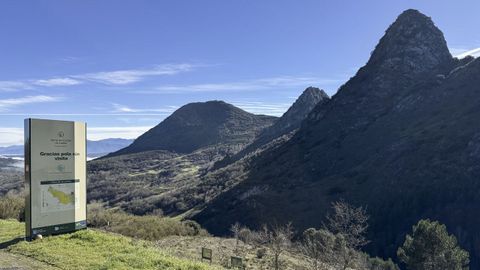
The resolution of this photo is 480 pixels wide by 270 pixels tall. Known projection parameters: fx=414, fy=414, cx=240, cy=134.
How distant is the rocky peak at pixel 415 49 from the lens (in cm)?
17875

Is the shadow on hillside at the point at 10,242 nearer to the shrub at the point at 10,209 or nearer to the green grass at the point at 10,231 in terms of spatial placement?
the green grass at the point at 10,231

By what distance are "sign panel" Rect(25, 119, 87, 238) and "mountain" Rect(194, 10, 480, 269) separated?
74011 millimetres

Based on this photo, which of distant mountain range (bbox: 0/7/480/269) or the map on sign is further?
distant mountain range (bbox: 0/7/480/269)

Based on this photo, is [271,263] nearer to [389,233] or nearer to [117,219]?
[117,219]

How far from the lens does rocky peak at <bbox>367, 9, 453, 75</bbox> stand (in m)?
179

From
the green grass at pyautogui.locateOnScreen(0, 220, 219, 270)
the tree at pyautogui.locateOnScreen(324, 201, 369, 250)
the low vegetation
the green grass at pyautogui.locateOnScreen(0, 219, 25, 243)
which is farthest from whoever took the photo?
the tree at pyautogui.locateOnScreen(324, 201, 369, 250)

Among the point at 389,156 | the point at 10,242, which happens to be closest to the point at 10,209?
the point at 10,242

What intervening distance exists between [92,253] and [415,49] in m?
192

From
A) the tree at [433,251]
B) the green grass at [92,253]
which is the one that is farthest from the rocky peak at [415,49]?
the green grass at [92,253]

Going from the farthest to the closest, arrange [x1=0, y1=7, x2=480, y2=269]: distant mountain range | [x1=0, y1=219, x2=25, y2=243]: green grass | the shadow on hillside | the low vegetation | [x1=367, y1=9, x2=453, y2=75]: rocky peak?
[x1=367, y1=9, x2=453, y2=75]: rocky peak
[x1=0, y1=7, x2=480, y2=269]: distant mountain range
the low vegetation
[x1=0, y1=219, x2=25, y2=243]: green grass
the shadow on hillside

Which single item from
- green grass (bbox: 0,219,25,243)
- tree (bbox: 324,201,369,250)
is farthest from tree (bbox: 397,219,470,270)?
green grass (bbox: 0,219,25,243)

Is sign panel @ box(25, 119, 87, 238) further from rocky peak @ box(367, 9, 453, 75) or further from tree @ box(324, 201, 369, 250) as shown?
rocky peak @ box(367, 9, 453, 75)

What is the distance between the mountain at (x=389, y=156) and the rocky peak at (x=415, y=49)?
0.44 m

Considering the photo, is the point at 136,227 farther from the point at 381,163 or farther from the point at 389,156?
the point at 389,156
